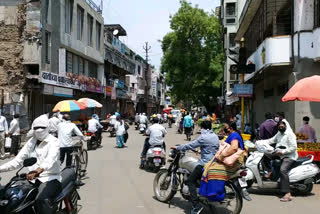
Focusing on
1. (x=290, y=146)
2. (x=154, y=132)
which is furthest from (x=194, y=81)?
(x=290, y=146)

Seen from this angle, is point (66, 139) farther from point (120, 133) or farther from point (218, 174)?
point (120, 133)

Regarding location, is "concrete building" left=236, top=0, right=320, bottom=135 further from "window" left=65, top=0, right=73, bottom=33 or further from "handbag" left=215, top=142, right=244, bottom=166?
"window" left=65, top=0, right=73, bottom=33

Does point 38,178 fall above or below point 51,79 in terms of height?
below

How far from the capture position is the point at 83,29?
102ft

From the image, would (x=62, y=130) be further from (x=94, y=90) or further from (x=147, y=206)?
(x=94, y=90)

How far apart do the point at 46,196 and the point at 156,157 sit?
5.81 meters

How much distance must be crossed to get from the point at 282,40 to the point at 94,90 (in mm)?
23127

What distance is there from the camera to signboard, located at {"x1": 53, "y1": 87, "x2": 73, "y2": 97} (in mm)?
23631

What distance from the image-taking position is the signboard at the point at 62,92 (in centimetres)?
2363

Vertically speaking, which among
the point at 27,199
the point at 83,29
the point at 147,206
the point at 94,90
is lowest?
the point at 147,206

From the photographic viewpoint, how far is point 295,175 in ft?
24.5

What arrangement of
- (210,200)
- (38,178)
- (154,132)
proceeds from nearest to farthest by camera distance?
(38,178) < (210,200) < (154,132)

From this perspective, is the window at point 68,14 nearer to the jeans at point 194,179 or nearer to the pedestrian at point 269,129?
the pedestrian at point 269,129

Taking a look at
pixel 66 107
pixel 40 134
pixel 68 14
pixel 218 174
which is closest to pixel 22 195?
pixel 40 134
